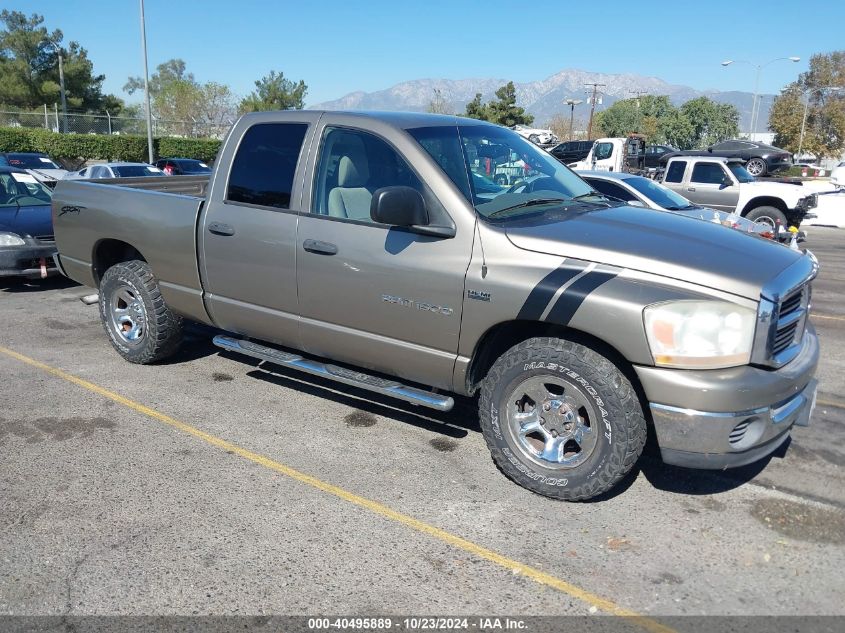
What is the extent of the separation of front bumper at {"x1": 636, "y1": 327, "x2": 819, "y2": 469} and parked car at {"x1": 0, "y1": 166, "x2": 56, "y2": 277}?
7.00m

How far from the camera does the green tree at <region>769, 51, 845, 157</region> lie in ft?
188

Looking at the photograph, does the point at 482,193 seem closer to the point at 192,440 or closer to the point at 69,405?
the point at 192,440

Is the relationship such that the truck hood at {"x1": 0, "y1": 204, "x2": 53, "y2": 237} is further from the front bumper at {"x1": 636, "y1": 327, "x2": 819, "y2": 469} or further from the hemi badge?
the front bumper at {"x1": 636, "y1": 327, "x2": 819, "y2": 469}

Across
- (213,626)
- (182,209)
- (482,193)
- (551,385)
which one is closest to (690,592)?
(551,385)

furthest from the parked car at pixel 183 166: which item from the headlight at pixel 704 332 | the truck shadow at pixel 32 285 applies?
the headlight at pixel 704 332

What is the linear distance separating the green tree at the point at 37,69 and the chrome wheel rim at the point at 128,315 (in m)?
57.5

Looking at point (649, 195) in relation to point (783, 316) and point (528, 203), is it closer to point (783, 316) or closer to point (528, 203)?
point (528, 203)

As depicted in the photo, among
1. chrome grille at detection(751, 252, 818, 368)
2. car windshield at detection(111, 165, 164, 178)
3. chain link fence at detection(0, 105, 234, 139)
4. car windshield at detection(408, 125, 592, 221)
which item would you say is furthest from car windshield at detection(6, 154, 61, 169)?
chrome grille at detection(751, 252, 818, 368)

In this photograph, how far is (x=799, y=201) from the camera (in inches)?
573

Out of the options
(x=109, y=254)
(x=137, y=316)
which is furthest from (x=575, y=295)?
(x=109, y=254)

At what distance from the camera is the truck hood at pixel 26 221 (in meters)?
8.68

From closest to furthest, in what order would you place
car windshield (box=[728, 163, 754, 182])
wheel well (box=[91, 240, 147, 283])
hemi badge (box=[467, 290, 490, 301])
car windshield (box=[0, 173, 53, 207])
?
hemi badge (box=[467, 290, 490, 301]), wheel well (box=[91, 240, 147, 283]), car windshield (box=[0, 173, 53, 207]), car windshield (box=[728, 163, 754, 182])

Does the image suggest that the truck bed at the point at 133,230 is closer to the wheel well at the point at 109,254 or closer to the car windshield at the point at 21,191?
the wheel well at the point at 109,254

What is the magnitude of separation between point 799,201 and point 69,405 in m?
14.2
